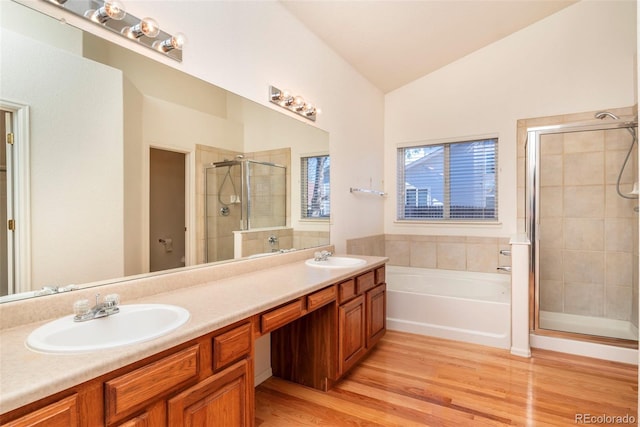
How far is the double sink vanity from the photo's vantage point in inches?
32.9

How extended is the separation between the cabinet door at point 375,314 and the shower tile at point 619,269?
2.22 meters

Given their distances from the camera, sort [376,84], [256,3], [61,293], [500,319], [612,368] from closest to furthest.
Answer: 1. [61,293]
2. [256,3]
3. [612,368]
4. [500,319]
5. [376,84]

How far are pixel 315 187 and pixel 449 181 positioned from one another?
1.99m

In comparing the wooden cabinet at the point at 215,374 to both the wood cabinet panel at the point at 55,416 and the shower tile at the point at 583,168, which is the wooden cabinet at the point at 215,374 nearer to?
the wood cabinet panel at the point at 55,416

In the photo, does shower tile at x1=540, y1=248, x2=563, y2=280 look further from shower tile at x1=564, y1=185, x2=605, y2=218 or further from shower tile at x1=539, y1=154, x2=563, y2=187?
shower tile at x1=539, y1=154, x2=563, y2=187

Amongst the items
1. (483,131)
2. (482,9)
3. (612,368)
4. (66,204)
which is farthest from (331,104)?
(612,368)

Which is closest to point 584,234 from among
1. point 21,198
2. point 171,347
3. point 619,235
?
point 619,235

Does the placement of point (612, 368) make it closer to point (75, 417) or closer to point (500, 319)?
point (500, 319)

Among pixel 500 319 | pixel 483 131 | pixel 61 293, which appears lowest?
pixel 500 319

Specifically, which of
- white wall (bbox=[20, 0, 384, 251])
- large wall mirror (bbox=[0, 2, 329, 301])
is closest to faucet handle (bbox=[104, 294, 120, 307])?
large wall mirror (bbox=[0, 2, 329, 301])

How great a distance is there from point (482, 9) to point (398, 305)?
283 centimetres

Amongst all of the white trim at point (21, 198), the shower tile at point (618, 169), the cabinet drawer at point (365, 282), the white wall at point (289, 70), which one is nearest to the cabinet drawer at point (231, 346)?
the white trim at point (21, 198)

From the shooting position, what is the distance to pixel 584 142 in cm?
321

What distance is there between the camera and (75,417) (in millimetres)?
837
